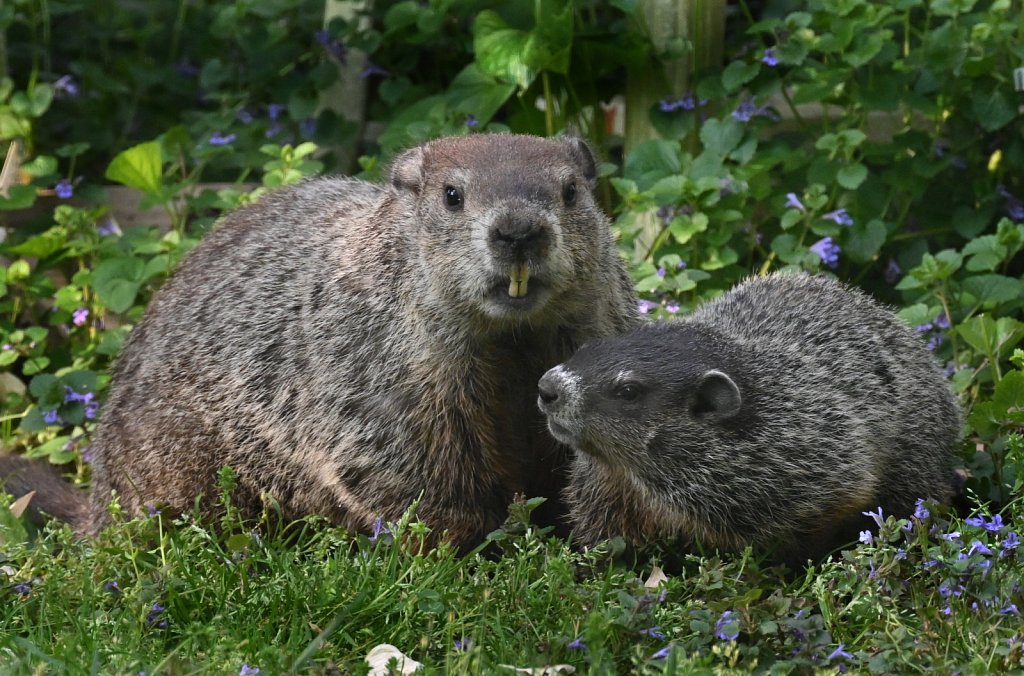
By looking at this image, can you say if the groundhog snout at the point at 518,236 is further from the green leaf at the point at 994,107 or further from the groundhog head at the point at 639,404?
the green leaf at the point at 994,107

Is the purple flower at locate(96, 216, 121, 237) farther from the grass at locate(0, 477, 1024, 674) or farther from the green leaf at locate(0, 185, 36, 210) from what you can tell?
the grass at locate(0, 477, 1024, 674)

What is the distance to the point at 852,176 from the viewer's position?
5.96 meters

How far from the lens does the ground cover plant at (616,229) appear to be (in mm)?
3658

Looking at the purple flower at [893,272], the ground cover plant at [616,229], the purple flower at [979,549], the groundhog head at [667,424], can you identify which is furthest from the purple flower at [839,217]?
the purple flower at [979,549]

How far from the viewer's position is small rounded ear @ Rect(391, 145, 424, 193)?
15.3 ft

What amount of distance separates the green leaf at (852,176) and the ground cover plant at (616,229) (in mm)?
12

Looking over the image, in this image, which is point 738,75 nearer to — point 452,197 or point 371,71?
point 371,71

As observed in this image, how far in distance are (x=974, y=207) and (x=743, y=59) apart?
130 cm

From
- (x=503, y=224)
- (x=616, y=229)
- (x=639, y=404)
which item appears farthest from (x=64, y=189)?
(x=639, y=404)

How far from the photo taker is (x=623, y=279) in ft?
16.4

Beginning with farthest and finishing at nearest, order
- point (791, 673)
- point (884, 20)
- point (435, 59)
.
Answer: point (435, 59) < point (884, 20) < point (791, 673)

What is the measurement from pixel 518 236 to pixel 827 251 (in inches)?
87.8

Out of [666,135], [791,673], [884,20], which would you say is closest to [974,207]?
[884,20]

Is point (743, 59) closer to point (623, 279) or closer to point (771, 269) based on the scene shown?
point (771, 269)
